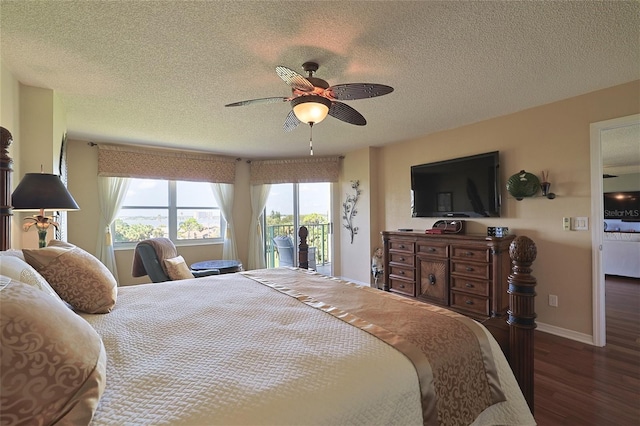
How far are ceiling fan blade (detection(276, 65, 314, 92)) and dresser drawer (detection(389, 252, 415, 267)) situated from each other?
9.00 ft

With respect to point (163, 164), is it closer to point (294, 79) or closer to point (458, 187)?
point (294, 79)

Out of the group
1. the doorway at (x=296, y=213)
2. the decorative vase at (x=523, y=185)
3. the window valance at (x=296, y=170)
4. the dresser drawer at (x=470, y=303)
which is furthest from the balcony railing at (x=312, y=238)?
the decorative vase at (x=523, y=185)

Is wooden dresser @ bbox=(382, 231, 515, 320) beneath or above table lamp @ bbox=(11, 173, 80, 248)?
beneath

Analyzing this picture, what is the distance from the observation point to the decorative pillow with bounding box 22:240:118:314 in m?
1.43

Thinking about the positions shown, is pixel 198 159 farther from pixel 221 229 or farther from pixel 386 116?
pixel 386 116

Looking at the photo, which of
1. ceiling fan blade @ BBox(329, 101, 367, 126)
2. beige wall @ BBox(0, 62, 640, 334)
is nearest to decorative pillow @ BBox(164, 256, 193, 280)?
beige wall @ BBox(0, 62, 640, 334)

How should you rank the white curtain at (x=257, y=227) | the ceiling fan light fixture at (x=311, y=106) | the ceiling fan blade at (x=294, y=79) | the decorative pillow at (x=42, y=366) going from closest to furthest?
the decorative pillow at (x=42, y=366) → the ceiling fan blade at (x=294, y=79) → the ceiling fan light fixture at (x=311, y=106) → the white curtain at (x=257, y=227)

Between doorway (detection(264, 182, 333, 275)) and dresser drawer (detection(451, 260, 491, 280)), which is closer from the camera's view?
dresser drawer (detection(451, 260, 491, 280))

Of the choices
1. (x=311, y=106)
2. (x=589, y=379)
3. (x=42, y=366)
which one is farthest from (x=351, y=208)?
(x=42, y=366)

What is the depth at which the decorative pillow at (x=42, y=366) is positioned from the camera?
0.63 meters

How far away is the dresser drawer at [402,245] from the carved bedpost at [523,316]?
248cm

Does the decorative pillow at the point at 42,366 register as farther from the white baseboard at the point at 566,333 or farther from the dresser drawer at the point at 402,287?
the white baseboard at the point at 566,333

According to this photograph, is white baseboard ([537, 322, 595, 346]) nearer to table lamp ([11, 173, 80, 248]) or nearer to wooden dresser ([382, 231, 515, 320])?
wooden dresser ([382, 231, 515, 320])

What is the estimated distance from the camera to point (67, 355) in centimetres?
73
